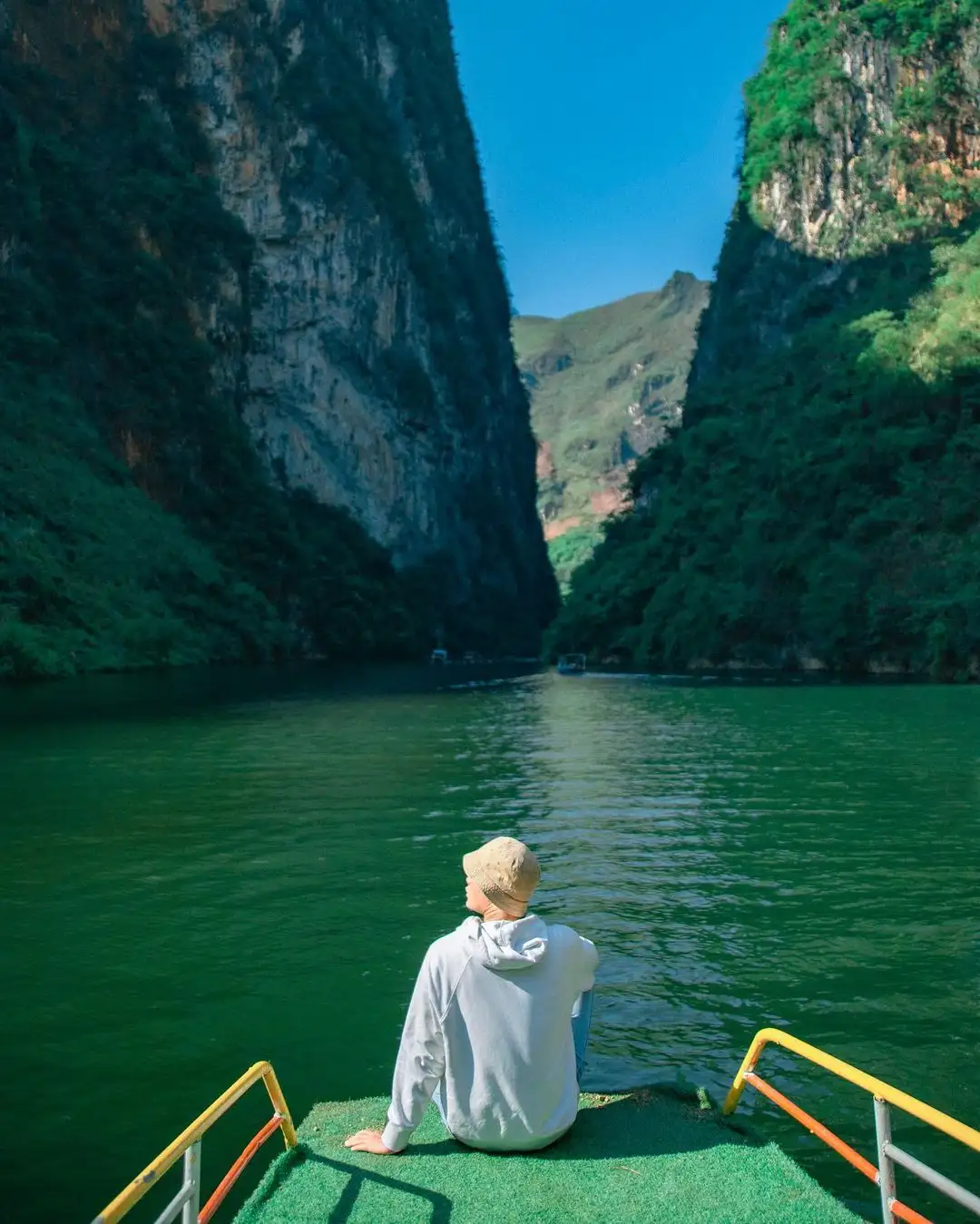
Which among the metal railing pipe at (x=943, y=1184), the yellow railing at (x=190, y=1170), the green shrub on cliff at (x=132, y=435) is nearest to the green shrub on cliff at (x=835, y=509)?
the green shrub on cliff at (x=132, y=435)

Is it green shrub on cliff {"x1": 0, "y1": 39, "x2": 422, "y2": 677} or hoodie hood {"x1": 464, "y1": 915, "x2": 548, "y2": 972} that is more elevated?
green shrub on cliff {"x1": 0, "y1": 39, "x2": 422, "y2": 677}

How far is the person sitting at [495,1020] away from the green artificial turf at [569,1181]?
6.4 inches

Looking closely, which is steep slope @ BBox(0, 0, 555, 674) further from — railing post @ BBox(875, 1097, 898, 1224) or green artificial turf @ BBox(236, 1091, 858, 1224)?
railing post @ BBox(875, 1097, 898, 1224)

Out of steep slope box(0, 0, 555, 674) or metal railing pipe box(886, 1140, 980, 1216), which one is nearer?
metal railing pipe box(886, 1140, 980, 1216)

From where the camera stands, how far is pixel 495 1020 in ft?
14.5

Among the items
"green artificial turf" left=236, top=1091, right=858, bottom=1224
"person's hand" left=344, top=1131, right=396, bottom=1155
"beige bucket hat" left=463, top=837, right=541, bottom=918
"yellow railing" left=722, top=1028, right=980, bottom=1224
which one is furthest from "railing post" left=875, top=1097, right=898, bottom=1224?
"person's hand" left=344, top=1131, right=396, bottom=1155

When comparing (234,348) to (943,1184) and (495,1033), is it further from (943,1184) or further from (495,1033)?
(943,1184)

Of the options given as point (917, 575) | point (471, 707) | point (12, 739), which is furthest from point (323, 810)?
point (917, 575)

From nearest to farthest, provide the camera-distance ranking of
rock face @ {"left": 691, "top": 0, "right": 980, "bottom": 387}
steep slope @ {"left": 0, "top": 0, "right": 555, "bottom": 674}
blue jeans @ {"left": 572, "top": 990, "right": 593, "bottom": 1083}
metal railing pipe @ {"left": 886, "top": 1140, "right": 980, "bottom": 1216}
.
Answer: metal railing pipe @ {"left": 886, "top": 1140, "right": 980, "bottom": 1216}
blue jeans @ {"left": 572, "top": 990, "right": 593, "bottom": 1083}
steep slope @ {"left": 0, "top": 0, "right": 555, "bottom": 674}
rock face @ {"left": 691, "top": 0, "right": 980, "bottom": 387}

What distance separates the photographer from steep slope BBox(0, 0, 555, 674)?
183 ft

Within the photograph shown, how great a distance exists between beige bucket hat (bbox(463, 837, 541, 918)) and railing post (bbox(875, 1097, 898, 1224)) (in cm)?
139

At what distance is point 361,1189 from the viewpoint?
4.33 m

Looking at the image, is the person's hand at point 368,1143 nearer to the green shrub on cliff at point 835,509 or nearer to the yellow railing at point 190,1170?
the yellow railing at point 190,1170

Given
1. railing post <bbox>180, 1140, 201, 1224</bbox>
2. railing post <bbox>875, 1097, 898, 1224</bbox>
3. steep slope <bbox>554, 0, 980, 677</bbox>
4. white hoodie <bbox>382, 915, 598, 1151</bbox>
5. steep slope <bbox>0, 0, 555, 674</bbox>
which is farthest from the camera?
steep slope <bbox>0, 0, 555, 674</bbox>
